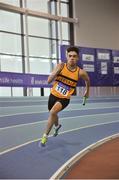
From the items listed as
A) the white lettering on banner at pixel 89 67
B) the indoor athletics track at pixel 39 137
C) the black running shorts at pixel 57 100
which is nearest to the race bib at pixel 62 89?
the black running shorts at pixel 57 100

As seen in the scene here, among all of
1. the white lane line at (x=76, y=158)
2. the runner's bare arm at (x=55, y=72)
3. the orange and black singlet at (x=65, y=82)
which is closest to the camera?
the white lane line at (x=76, y=158)

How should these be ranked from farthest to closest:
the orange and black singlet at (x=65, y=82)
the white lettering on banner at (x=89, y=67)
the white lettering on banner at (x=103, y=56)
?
1. the white lettering on banner at (x=103, y=56)
2. the white lettering on banner at (x=89, y=67)
3. the orange and black singlet at (x=65, y=82)

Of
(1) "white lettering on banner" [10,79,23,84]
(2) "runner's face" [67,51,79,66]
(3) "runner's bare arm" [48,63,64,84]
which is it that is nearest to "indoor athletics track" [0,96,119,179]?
(3) "runner's bare arm" [48,63,64,84]

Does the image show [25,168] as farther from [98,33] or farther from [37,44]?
[98,33]

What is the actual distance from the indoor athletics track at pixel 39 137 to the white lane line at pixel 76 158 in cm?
7

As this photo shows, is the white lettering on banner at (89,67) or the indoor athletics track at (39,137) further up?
the white lettering on banner at (89,67)

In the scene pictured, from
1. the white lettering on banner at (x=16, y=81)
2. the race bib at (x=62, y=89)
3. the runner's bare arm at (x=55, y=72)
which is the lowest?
the white lettering on banner at (x=16, y=81)

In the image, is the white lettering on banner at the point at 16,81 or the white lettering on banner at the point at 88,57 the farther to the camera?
the white lettering on banner at the point at 88,57

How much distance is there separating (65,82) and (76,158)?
136cm

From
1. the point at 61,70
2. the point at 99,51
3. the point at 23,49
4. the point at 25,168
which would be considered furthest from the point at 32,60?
the point at 25,168

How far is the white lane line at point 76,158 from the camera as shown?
4586 mm

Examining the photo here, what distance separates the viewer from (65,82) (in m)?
6.38

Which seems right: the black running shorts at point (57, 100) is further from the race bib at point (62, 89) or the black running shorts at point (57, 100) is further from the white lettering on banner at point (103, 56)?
the white lettering on banner at point (103, 56)

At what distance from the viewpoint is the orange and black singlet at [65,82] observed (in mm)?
6344
